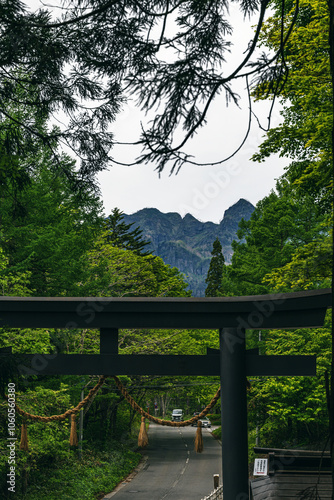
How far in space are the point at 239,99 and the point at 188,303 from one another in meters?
2.50

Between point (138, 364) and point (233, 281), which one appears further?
point (233, 281)

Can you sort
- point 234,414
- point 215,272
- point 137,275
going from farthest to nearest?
point 215,272 < point 137,275 < point 234,414

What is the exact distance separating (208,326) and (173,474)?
69.2 ft

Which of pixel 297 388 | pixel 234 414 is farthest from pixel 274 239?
pixel 234 414

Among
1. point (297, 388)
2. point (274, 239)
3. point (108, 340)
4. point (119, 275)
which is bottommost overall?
point (297, 388)

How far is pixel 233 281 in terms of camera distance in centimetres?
2406

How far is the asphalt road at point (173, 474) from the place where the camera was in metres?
20.5

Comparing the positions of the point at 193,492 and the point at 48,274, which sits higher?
the point at 48,274

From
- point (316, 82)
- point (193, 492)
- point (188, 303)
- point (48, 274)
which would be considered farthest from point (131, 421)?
point (188, 303)

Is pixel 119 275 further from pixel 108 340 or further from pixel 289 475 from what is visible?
pixel 108 340

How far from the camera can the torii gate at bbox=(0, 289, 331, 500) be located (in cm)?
585

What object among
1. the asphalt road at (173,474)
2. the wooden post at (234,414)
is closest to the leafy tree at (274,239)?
the asphalt road at (173,474)

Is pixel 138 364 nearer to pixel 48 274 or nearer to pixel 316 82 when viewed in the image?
pixel 316 82

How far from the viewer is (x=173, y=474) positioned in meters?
24.7
